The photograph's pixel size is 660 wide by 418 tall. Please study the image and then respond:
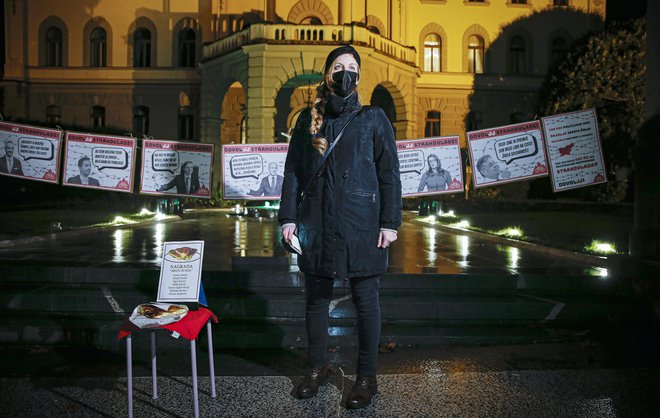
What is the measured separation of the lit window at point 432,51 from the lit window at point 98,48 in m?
18.0

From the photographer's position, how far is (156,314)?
3742mm

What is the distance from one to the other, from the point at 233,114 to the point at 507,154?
23.9 m

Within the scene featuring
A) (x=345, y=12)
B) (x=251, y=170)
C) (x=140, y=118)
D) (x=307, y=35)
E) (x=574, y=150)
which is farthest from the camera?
(x=140, y=118)

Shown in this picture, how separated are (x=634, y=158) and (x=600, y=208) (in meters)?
12.7

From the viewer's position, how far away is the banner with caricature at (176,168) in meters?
9.54

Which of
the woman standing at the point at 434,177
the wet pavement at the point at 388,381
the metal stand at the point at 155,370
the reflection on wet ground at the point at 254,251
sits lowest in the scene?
the wet pavement at the point at 388,381

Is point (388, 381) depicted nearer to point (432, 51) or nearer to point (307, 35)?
point (307, 35)

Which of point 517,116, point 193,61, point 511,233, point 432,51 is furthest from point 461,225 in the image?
point 193,61

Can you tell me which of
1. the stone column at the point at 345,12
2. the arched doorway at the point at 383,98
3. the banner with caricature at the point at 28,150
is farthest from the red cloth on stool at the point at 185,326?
the arched doorway at the point at 383,98

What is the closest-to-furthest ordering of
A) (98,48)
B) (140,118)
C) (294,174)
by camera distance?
(294,174) < (98,48) < (140,118)

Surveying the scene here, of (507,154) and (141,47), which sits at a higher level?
(141,47)

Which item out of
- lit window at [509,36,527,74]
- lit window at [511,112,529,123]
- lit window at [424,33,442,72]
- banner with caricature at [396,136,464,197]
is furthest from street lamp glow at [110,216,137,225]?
lit window at [509,36,527,74]

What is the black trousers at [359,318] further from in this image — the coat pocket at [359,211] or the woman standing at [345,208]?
the coat pocket at [359,211]

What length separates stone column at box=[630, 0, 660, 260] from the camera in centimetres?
663
